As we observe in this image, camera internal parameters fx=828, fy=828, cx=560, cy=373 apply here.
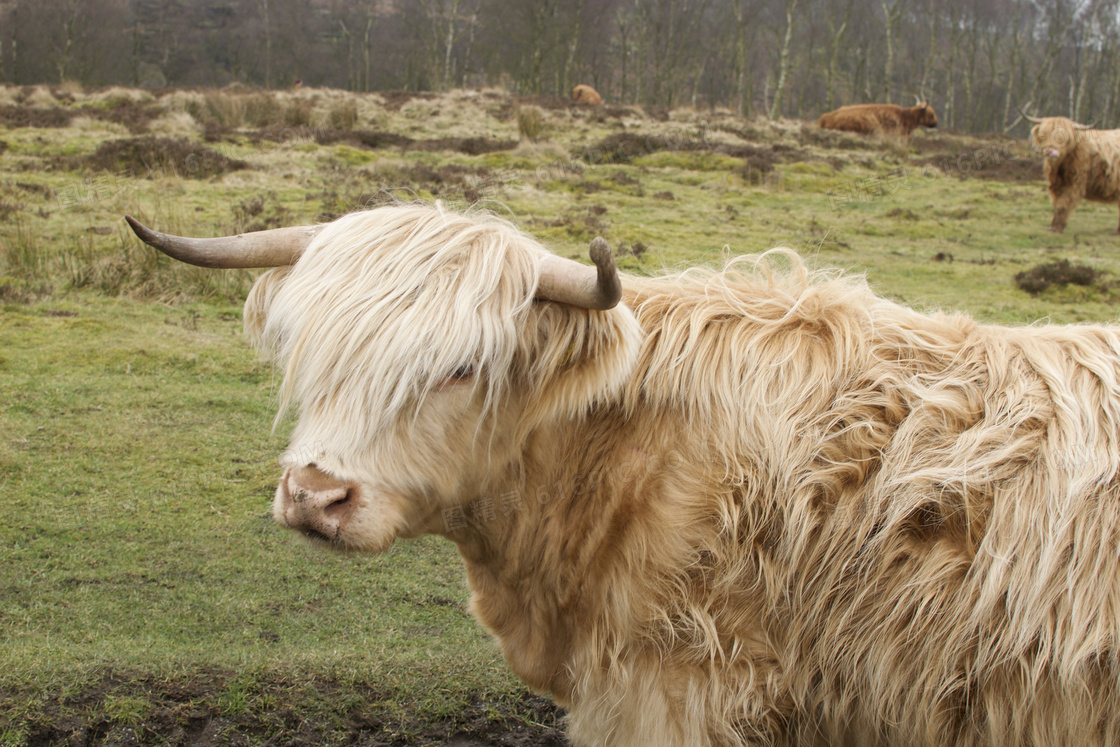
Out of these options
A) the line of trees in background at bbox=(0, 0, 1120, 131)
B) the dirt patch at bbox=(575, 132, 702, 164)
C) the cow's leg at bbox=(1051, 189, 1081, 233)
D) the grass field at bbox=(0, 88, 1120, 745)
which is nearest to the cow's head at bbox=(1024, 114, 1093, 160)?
the cow's leg at bbox=(1051, 189, 1081, 233)

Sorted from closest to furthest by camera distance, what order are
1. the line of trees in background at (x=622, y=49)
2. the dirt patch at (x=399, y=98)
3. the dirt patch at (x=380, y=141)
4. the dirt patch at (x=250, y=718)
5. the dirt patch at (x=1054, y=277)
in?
the dirt patch at (x=250, y=718)
the dirt patch at (x=1054, y=277)
the dirt patch at (x=380, y=141)
the dirt patch at (x=399, y=98)
the line of trees in background at (x=622, y=49)

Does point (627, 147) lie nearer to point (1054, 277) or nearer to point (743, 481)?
point (1054, 277)

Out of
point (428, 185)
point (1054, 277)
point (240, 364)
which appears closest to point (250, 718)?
point (240, 364)

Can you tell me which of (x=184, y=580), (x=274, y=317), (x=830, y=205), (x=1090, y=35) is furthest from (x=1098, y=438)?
(x=1090, y=35)

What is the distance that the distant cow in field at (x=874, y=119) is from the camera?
29.3 metres

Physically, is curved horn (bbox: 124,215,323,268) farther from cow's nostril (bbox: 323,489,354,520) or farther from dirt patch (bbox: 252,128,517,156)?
dirt patch (bbox: 252,128,517,156)

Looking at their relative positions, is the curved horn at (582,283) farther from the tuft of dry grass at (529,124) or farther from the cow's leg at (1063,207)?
the tuft of dry grass at (529,124)

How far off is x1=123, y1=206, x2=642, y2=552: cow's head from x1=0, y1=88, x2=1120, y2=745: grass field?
55 cm

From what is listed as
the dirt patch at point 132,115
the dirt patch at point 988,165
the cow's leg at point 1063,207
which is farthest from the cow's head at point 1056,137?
the dirt patch at point 132,115

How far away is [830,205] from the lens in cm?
1380

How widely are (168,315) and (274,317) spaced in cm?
569

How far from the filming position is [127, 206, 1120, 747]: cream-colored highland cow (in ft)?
5.74

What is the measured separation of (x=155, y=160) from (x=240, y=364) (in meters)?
7.66

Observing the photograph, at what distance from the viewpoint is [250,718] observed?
2.66m
